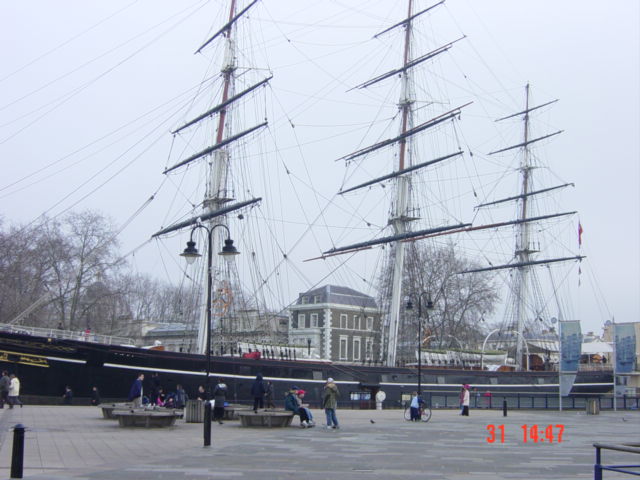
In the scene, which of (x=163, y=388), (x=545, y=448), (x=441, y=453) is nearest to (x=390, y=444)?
(x=441, y=453)

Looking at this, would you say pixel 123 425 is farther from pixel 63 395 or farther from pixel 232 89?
pixel 232 89

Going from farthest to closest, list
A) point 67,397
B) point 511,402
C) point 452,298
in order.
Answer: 1. point 452,298
2. point 511,402
3. point 67,397

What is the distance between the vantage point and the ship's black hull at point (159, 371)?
27.2 meters

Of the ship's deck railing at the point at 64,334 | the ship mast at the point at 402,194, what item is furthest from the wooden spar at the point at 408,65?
the ship's deck railing at the point at 64,334

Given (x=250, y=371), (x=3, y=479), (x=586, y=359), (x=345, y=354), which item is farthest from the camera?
(x=345, y=354)

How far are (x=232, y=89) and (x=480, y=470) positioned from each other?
30.0m

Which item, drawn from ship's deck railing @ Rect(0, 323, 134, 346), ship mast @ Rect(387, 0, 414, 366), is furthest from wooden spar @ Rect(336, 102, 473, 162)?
ship's deck railing @ Rect(0, 323, 134, 346)

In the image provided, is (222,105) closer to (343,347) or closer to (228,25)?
(228,25)

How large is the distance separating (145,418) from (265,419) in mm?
3015

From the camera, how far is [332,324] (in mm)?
73000

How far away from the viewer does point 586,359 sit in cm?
5491

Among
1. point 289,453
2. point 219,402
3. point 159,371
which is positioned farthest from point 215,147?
point 289,453

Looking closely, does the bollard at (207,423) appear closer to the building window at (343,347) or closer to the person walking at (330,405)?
the person walking at (330,405)

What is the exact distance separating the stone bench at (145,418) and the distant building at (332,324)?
52.1 meters
